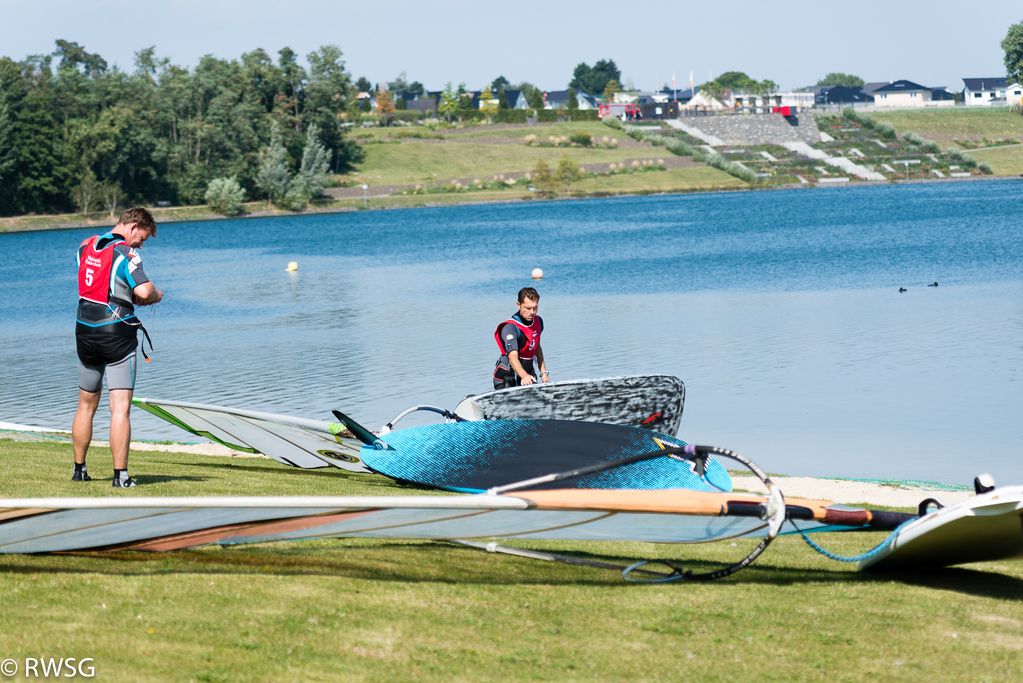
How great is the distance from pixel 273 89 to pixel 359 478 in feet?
350

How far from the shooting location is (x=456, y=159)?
11250 centimetres

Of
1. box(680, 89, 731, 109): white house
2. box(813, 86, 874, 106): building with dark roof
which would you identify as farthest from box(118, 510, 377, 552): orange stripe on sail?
box(813, 86, 874, 106): building with dark roof

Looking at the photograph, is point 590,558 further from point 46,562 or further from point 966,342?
point 966,342

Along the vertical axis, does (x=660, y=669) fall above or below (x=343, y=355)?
above

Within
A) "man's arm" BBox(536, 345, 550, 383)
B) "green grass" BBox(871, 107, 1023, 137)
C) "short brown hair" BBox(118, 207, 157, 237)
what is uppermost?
"green grass" BBox(871, 107, 1023, 137)

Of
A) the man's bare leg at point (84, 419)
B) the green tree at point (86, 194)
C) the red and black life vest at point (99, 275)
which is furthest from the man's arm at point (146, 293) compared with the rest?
the green tree at point (86, 194)

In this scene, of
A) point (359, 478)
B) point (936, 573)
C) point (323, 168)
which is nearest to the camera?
point (936, 573)

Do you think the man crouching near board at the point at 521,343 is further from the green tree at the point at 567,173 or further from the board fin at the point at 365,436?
the green tree at the point at 567,173

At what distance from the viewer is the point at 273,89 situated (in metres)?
108

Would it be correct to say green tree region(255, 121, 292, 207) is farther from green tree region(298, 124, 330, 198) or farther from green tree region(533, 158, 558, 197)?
green tree region(533, 158, 558, 197)

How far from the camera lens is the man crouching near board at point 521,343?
10.0 metres

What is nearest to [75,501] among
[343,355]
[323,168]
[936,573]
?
[936,573]

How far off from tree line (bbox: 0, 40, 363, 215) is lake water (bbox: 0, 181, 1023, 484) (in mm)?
33442

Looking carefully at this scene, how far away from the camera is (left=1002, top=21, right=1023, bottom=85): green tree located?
513ft
